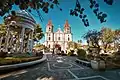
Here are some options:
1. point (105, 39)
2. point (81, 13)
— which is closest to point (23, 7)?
point (81, 13)

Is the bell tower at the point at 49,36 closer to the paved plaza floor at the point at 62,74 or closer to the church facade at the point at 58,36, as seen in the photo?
the church facade at the point at 58,36

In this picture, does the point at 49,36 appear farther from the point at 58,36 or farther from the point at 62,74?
the point at 62,74

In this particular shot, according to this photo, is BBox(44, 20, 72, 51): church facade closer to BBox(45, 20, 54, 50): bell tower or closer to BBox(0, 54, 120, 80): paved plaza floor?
BBox(45, 20, 54, 50): bell tower

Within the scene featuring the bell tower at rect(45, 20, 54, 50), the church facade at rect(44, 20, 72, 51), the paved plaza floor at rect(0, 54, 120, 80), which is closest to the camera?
the paved plaza floor at rect(0, 54, 120, 80)

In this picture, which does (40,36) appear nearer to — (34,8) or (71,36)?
(34,8)

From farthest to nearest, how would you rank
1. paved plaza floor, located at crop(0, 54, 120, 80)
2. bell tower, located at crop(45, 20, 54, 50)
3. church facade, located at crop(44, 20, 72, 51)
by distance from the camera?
1. church facade, located at crop(44, 20, 72, 51)
2. bell tower, located at crop(45, 20, 54, 50)
3. paved plaza floor, located at crop(0, 54, 120, 80)

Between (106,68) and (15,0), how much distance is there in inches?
538

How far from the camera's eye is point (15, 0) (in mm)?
2584

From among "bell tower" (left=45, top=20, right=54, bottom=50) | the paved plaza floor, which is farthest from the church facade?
the paved plaza floor

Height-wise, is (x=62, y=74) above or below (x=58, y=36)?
below

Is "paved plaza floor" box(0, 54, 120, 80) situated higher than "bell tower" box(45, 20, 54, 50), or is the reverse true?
"bell tower" box(45, 20, 54, 50)

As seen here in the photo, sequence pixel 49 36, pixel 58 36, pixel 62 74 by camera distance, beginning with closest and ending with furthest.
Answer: pixel 62 74 → pixel 49 36 → pixel 58 36

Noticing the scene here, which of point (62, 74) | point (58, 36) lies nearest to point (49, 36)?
point (58, 36)

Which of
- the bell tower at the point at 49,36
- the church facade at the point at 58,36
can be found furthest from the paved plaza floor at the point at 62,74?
the church facade at the point at 58,36
